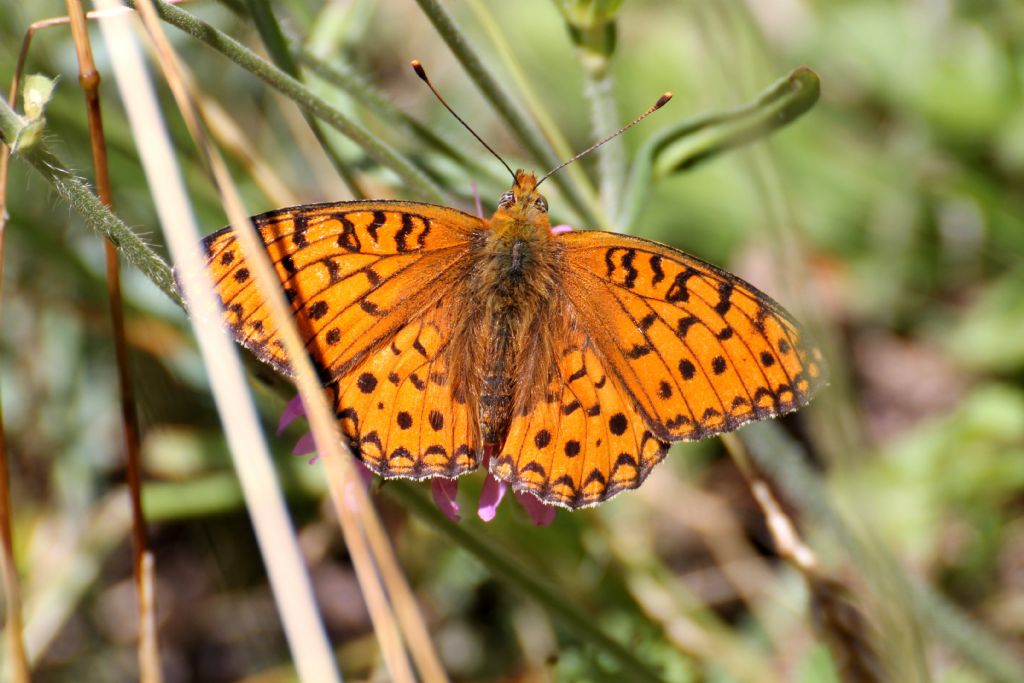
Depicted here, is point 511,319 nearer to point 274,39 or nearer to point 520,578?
point 520,578

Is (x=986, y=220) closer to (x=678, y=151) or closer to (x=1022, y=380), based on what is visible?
(x=1022, y=380)

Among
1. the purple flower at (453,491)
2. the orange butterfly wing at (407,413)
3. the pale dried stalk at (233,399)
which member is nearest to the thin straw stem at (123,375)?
the pale dried stalk at (233,399)

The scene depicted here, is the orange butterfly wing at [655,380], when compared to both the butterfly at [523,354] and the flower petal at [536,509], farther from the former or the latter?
the flower petal at [536,509]

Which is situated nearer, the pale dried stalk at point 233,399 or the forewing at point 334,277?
the pale dried stalk at point 233,399

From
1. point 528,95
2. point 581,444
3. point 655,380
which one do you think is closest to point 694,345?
point 655,380

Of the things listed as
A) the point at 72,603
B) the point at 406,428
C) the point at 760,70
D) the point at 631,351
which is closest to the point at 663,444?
the point at 631,351

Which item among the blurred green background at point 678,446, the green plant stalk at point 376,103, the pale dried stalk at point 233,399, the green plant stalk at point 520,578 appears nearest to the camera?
the pale dried stalk at point 233,399
